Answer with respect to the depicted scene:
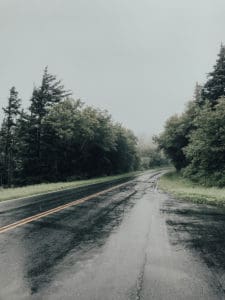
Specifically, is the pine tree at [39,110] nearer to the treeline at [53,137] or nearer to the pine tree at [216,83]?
the treeline at [53,137]

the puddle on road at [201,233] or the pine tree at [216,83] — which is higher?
the pine tree at [216,83]

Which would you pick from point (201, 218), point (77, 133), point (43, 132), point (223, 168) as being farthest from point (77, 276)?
point (43, 132)

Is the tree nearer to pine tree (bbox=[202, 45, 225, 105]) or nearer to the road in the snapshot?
pine tree (bbox=[202, 45, 225, 105])

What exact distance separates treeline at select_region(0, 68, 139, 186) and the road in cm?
3415

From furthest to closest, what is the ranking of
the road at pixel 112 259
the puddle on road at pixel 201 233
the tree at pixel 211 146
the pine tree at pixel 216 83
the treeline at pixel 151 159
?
the treeline at pixel 151 159 < the pine tree at pixel 216 83 < the tree at pixel 211 146 < the puddle on road at pixel 201 233 < the road at pixel 112 259

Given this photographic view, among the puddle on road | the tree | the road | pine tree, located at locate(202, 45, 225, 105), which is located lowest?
the puddle on road

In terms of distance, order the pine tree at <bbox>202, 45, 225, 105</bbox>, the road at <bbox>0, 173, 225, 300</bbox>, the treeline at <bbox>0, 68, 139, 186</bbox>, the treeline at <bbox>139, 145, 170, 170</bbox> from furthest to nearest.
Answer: the treeline at <bbox>139, 145, 170, 170</bbox>, the treeline at <bbox>0, 68, 139, 186</bbox>, the pine tree at <bbox>202, 45, 225, 105</bbox>, the road at <bbox>0, 173, 225, 300</bbox>

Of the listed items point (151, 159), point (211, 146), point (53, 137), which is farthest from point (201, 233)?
point (151, 159)

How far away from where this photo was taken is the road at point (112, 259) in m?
3.96

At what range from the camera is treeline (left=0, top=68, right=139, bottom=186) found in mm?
43688

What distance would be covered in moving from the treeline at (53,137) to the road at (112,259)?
34.2 metres

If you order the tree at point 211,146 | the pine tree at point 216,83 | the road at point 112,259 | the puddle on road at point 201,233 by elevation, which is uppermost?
the pine tree at point 216,83

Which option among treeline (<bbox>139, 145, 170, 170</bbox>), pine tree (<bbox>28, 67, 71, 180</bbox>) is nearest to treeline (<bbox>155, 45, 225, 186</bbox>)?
pine tree (<bbox>28, 67, 71, 180</bbox>)

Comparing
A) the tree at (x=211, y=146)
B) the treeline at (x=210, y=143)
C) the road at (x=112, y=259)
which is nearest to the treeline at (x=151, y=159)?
the treeline at (x=210, y=143)
